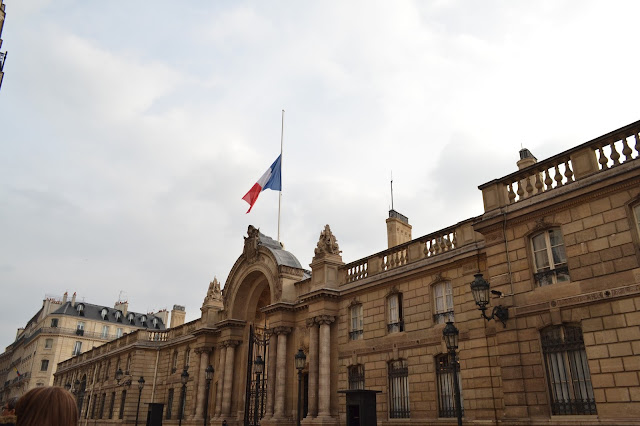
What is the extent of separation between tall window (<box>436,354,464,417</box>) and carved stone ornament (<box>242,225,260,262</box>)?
608 inches

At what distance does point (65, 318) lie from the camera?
70.4 meters

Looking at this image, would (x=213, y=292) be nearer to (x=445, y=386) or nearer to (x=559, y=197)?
(x=445, y=386)

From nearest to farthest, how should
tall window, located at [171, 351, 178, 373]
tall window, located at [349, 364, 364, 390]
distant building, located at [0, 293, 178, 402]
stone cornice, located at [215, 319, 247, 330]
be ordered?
1. tall window, located at [349, 364, 364, 390]
2. stone cornice, located at [215, 319, 247, 330]
3. tall window, located at [171, 351, 178, 373]
4. distant building, located at [0, 293, 178, 402]

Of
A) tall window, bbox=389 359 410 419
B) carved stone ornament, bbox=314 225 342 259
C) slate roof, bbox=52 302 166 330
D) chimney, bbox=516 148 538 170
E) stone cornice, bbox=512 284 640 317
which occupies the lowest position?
tall window, bbox=389 359 410 419

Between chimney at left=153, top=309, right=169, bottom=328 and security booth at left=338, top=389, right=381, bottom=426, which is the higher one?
chimney at left=153, top=309, right=169, bottom=328

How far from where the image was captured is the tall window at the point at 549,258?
14.2 metres

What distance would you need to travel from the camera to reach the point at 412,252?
21.6 metres

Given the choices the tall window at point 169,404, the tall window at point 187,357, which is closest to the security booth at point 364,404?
the tall window at point 187,357

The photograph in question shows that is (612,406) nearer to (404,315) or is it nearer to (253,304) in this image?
(404,315)

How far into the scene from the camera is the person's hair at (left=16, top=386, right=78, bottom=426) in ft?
10.3

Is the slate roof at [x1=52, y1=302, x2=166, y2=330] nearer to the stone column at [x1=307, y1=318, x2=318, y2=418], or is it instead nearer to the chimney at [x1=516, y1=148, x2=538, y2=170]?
the stone column at [x1=307, y1=318, x2=318, y2=418]

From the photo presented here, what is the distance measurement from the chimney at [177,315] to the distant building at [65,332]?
8412mm

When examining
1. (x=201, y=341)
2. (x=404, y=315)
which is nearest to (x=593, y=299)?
(x=404, y=315)

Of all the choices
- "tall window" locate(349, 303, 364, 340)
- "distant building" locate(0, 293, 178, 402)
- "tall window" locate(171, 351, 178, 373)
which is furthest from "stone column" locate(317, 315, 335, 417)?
"distant building" locate(0, 293, 178, 402)
